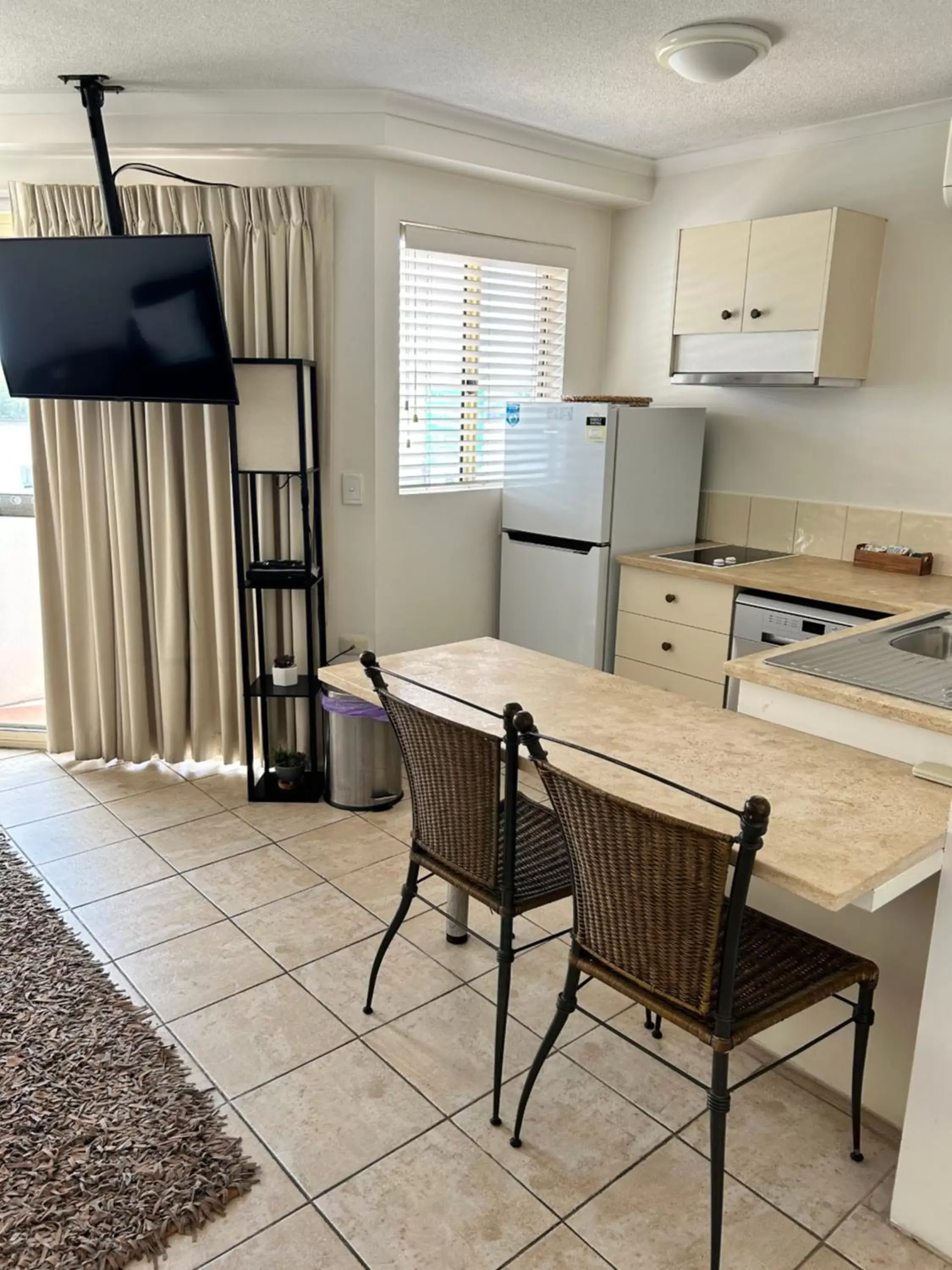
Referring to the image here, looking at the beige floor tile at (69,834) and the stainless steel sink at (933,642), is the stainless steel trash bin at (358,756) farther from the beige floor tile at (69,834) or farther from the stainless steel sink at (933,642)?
the stainless steel sink at (933,642)

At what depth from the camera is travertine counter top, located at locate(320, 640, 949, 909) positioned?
1.50m

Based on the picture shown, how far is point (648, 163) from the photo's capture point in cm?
405

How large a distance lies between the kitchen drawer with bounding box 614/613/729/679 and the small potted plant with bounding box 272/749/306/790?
4.47ft

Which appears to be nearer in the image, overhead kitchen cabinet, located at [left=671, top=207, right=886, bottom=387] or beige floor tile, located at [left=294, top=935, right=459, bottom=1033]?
beige floor tile, located at [left=294, top=935, right=459, bottom=1033]

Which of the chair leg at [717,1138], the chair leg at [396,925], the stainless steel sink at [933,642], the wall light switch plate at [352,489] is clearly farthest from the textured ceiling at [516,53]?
the chair leg at [717,1138]

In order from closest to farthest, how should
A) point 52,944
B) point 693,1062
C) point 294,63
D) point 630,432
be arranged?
1. point 693,1062
2. point 52,944
3. point 294,63
4. point 630,432

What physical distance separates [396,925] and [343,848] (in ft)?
3.33

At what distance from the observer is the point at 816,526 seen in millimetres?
3801

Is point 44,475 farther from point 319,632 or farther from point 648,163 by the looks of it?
point 648,163

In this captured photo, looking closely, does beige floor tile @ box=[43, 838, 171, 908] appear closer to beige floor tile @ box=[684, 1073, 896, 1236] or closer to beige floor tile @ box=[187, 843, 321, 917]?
beige floor tile @ box=[187, 843, 321, 917]

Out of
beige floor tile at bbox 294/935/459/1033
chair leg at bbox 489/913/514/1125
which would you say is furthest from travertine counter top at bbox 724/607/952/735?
beige floor tile at bbox 294/935/459/1033

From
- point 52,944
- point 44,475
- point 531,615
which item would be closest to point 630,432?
point 531,615

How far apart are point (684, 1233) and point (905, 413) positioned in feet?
9.36

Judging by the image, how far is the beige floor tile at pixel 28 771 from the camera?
3783mm
